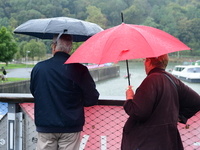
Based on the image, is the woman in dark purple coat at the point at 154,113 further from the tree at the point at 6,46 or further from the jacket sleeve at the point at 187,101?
the tree at the point at 6,46

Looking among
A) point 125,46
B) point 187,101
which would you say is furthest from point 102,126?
point 125,46

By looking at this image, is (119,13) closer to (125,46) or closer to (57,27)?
(57,27)

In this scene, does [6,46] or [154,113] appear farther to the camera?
[6,46]

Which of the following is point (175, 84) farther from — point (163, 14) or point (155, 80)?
point (163, 14)

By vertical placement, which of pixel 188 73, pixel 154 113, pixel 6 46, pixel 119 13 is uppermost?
pixel 119 13

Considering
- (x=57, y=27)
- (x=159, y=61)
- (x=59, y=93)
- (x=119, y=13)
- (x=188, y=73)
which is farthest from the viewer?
(x=119, y=13)

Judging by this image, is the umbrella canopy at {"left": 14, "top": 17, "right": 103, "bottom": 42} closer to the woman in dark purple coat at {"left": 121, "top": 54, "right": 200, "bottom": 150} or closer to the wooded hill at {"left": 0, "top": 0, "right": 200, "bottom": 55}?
the woman in dark purple coat at {"left": 121, "top": 54, "right": 200, "bottom": 150}

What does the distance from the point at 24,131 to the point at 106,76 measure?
46163 mm

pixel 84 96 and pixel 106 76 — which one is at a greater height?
pixel 84 96

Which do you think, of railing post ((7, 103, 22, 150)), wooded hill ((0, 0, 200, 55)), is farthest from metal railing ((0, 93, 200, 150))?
wooded hill ((0, 0, 200, 55))

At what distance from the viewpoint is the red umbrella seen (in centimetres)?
147

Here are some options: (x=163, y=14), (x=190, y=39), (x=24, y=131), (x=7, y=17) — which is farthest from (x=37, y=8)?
(x=24, y=131)

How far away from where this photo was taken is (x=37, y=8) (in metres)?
78.4

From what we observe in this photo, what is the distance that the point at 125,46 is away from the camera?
151 cm
